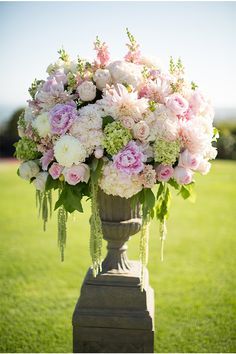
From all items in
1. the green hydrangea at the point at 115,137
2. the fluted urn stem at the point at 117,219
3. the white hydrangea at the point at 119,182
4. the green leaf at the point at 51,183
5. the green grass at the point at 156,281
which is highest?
the green hydrangea at the point at 115,137

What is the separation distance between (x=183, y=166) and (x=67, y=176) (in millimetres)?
627

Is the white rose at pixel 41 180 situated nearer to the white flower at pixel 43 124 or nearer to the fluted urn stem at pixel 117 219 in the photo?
the white flower at pixel 43 124

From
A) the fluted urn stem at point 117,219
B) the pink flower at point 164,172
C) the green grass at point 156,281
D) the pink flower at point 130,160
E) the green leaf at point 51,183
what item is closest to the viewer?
the pink flower at point 130,160

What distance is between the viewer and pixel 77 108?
2.28 m

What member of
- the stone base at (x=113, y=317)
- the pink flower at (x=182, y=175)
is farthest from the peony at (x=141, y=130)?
the stone base at (x=113, y=317)

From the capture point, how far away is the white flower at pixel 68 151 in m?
2.04

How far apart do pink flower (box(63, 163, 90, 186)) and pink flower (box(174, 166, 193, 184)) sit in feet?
1.60

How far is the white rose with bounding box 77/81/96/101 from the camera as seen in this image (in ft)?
7.13

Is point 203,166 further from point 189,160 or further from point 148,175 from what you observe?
point 148,175

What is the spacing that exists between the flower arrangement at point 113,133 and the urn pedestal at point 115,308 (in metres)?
0.27

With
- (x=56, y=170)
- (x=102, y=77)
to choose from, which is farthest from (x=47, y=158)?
(x=102, y=77)

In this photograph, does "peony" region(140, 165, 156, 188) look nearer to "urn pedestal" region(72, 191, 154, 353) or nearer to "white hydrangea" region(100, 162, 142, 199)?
"white hydrangea" region(100, 162, 142, 199)

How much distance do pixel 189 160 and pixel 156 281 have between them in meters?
2.88

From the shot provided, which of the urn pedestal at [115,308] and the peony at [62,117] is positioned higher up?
the peony at [62,117]
